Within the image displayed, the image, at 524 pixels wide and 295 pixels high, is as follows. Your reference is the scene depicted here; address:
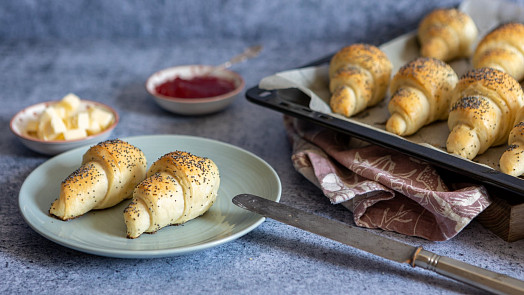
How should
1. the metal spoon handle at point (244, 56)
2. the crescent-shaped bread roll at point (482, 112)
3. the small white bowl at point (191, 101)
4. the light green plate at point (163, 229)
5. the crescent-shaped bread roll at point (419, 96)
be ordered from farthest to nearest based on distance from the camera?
the metal spoon handle at point (244, 56), the small white bowl at point (191, 101), the crescent-shaped bread roll at point (419, 96), the crescent-shaped bread roll at point (482, 112), the light green plate at point (163, 229)

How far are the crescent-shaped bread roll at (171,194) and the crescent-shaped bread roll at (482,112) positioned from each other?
25.1 inches

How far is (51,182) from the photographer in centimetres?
141

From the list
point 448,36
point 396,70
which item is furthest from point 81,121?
point 448,36

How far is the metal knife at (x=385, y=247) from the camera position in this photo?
3.43 ft

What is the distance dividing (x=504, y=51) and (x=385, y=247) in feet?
3.23

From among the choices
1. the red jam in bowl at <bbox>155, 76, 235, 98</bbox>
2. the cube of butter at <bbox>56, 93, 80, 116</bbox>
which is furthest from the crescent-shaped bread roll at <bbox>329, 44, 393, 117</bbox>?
the cube of butter at <bbox>56, 93, 80, 116</bbox>

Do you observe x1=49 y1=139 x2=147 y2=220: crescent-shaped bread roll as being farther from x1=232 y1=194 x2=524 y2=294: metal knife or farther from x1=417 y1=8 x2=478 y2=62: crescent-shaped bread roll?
x1=417 y1=8 x2=478 y2=62: crescent-shaped bread roll

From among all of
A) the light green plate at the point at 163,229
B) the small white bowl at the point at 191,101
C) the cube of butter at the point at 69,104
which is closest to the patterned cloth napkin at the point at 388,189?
the light green plate at the point at 163,229

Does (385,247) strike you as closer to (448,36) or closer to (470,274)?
(470,274)

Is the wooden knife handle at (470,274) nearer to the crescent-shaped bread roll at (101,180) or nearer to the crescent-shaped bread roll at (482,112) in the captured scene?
the crescent-shaped bread roll at (482,112)

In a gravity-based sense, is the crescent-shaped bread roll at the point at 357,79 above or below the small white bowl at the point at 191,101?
above

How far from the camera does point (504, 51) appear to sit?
5.90ft

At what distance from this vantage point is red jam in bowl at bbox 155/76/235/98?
1.93m

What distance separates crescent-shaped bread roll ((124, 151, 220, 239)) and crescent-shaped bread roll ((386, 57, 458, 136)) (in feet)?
1.91
